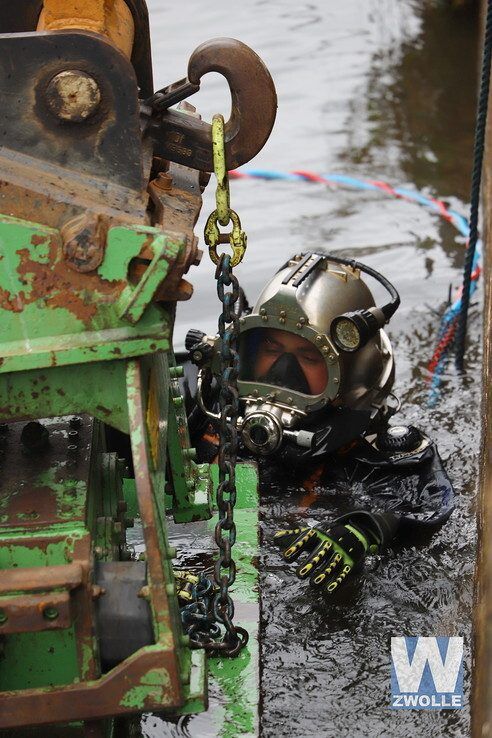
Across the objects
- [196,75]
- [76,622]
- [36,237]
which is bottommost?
[76,622]

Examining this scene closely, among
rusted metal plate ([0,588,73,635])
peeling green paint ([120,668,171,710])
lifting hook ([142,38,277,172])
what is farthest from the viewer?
lifting hook ([142,38,277,172])

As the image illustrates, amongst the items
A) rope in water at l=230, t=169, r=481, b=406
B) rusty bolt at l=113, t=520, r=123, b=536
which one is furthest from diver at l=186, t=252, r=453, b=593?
rope in water at l=230, t=169, r=481, b=406

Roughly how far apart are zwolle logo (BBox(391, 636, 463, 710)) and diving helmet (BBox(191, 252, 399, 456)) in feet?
3.29

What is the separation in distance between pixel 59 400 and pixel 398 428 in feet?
7.57

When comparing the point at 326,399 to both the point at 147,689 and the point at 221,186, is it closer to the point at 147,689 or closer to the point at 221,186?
the point at 221,186

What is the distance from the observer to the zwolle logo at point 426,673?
372 centimetres

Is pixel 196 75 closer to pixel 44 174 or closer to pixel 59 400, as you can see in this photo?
pixel 44 174

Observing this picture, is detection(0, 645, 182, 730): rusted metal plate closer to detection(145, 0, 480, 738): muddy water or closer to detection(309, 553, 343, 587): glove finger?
detection(145, 0, 480, 738): muddy water

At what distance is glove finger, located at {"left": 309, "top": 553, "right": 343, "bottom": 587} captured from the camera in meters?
4.12

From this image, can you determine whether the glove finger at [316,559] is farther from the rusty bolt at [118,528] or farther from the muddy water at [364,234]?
the rusty bolt at [118,528]

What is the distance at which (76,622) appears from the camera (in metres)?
2.83

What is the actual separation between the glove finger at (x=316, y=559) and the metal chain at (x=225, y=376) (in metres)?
0.50

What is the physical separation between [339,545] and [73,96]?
2023mm

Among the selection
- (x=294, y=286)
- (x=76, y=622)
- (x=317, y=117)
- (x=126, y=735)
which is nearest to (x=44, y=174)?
(x=76, y=622)
